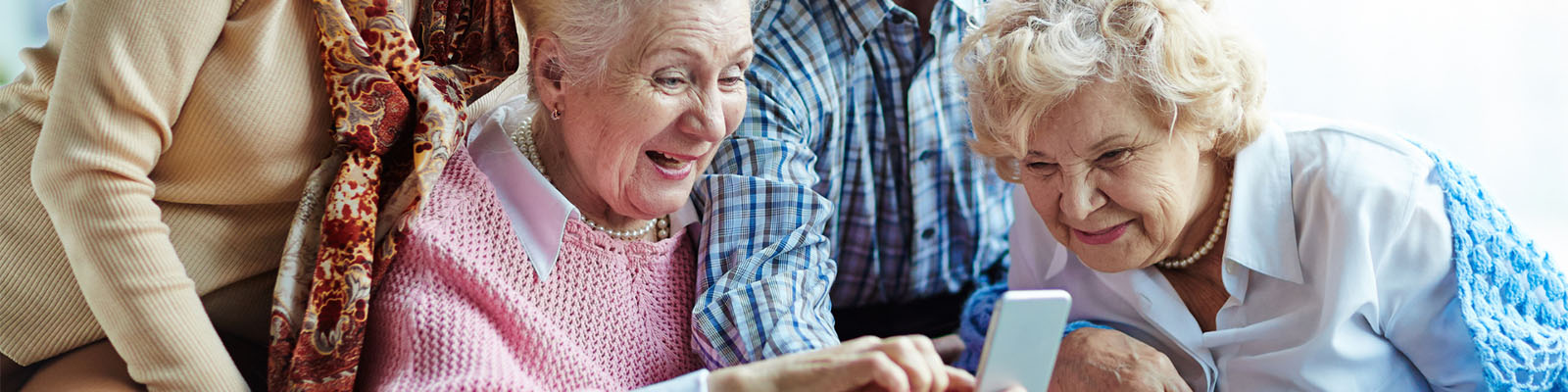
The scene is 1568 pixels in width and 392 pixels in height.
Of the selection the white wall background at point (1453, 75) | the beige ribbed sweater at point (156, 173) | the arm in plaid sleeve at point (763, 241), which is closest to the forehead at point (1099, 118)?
the arm in plaid sleeve at point (763, 241)

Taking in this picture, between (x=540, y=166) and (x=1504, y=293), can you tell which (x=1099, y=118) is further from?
(x=540, y=166)

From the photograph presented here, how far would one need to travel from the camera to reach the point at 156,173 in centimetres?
133

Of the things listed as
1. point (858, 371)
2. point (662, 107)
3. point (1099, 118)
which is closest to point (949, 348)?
point (858, 371)

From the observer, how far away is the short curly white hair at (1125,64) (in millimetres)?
1559

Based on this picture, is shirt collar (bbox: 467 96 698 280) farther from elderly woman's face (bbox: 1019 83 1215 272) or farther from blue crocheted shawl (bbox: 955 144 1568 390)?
blue crocheted shawl (bbox: 955 144 1568 390)

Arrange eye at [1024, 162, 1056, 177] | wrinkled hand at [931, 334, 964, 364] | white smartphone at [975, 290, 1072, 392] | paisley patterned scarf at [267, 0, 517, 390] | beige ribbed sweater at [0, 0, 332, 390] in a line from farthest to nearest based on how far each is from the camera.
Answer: eye at [1024, 162, 1056, 177]
wrinkled hand at [931, 334, 964, 364]
paisley patterned scarf at [267, 0, 517, 390]
beige ribbed sweater at [0, 0, 332, 390]
white smartphone at [975, 290, 1072, 392]

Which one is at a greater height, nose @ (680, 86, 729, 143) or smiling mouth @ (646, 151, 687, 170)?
nose @ (680, 86, 729, 143)

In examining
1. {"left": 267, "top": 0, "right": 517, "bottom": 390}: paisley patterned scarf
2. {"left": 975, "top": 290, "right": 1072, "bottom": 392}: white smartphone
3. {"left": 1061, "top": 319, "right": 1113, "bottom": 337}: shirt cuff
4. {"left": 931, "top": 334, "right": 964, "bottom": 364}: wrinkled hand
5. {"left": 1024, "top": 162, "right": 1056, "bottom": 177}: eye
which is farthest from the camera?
{"left": 1061, "top": 319, "right": 1113, "bottom": 337}: shirt cuff

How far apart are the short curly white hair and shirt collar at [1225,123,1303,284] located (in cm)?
4

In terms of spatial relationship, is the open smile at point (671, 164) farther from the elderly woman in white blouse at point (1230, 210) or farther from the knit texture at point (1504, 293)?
the knit texture at point (1504, 293)

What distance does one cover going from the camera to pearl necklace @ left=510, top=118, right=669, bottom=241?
165cm

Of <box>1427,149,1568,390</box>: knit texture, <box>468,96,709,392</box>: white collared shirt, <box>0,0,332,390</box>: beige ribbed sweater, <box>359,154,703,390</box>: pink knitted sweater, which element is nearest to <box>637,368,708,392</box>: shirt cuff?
<box>359,154,703,390</box>: pink knitted sweater

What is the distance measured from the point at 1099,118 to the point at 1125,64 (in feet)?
0.27

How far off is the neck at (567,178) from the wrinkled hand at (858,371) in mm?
423
